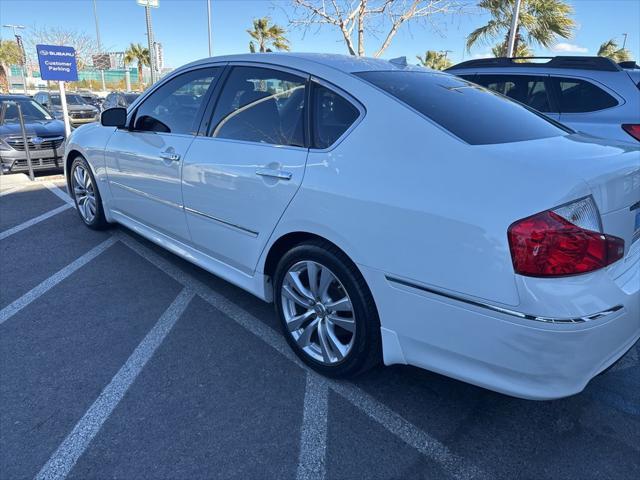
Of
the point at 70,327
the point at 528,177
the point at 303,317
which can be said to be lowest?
the point at 70,327

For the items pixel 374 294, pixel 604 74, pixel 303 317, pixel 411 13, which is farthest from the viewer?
pixel 411 13

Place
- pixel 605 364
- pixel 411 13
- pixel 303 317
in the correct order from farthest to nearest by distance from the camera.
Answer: pixel 411 13 < pixel 303 317 < pixel 605 364

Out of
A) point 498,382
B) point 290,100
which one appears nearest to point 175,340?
point 290,100

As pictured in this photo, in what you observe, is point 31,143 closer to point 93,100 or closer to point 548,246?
point 548,246

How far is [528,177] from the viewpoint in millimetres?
1758

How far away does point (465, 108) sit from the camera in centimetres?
243

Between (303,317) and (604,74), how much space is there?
4.32 metres

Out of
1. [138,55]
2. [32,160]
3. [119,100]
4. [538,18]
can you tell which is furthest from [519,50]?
[138,55]

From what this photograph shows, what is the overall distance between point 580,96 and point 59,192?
6.95m

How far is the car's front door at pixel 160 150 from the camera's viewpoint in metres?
3.28

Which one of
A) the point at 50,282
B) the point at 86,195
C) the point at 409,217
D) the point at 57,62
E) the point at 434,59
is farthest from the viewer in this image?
the point at 434,59

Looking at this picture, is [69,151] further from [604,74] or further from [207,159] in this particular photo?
[604,74]

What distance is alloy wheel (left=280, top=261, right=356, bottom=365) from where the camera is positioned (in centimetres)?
241

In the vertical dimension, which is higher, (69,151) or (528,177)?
(528,177)
